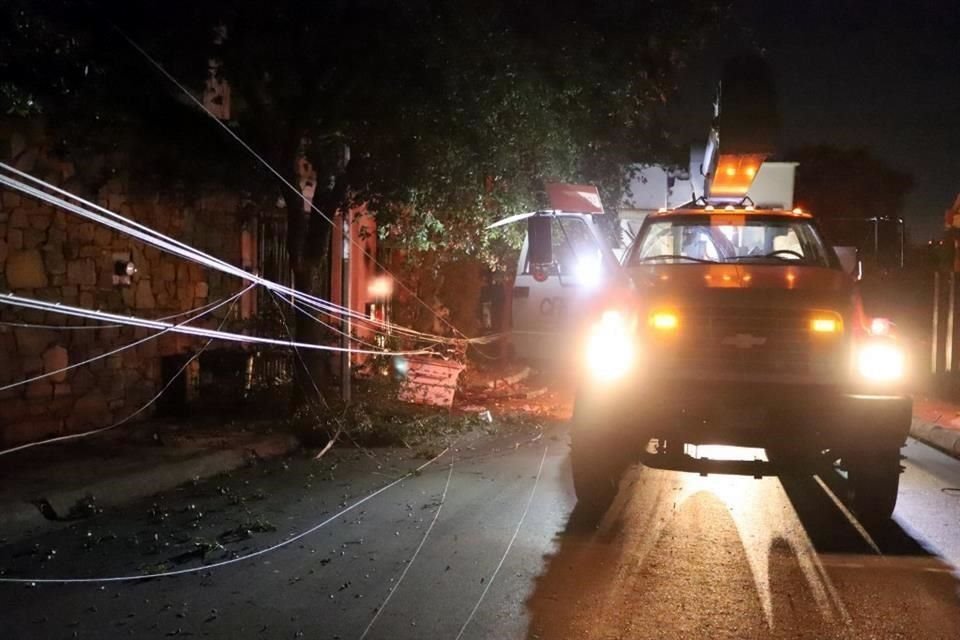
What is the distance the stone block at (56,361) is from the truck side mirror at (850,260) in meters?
7.77

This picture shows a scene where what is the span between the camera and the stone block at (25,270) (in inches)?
377

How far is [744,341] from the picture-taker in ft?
21.6

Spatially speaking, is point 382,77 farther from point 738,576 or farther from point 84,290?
point 738,576

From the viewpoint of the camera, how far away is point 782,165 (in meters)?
18.1

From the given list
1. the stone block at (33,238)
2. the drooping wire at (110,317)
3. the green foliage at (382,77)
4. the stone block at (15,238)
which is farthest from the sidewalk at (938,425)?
the stone block at (15,238)

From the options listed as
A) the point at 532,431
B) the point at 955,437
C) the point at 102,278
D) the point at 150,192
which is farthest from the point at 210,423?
the point at 955,437

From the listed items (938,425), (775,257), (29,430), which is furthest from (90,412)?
(938,425)

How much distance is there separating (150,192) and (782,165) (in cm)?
1188

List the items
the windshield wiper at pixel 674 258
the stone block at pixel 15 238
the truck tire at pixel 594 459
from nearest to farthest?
the truck tire at pixel 594 459 → the windshield wiper at pixel 674 258 → the stone block at pixel 15 238

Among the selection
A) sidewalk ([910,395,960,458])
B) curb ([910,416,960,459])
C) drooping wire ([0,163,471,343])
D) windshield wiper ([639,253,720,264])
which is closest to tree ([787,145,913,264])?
sidewalk ([910,395,960,458])

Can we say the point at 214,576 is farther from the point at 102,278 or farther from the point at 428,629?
the point at 102,278

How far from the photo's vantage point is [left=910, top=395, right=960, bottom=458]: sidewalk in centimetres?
1185

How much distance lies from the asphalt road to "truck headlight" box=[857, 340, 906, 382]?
1.26 metres

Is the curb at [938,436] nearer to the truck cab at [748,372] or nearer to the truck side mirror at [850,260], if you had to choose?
the truck side mirror at [850,260]
